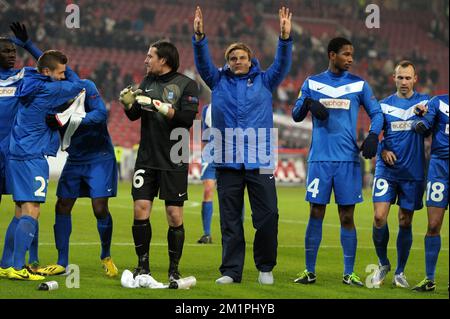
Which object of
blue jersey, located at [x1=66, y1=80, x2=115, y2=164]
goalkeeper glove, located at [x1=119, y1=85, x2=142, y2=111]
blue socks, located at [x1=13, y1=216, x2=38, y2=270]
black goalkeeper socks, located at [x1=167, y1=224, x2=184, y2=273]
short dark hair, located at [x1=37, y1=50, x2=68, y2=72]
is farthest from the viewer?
blue jersey, located at [x1=66, y1=80, x2=115, y2=164]

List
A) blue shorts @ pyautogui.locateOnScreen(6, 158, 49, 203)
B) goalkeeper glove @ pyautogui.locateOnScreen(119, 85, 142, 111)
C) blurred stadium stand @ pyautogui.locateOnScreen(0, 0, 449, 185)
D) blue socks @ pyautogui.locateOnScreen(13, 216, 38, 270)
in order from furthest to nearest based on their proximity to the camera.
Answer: blurred stadium stand @ pyautogui.locateOnScreen(0, 0, 449, 185)
blue shorts @ pyautogui.locateOnScreen(6, 158, 49, 203)
blue socks @ pyautogui.locateOnScreen(13, 216, 38, 270)
goalkeeper glove @ pyautogui.locateOnScreen(119, 85, 142, 111)

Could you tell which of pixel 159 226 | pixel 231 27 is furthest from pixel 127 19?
pixel 159 226

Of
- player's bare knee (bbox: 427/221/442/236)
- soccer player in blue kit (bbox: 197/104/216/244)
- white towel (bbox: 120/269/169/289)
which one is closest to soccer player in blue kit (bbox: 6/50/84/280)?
white towel (bbox: 120/269/169/289)

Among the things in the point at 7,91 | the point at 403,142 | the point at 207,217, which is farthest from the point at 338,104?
the point at 207,217

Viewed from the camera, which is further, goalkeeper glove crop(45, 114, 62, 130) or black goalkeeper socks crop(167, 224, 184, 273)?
goalkeeper glove crop(45, 114, 62, 130)

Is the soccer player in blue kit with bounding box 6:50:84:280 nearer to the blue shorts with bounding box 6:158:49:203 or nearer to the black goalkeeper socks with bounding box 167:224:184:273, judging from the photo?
the blue shorts with bounding box 6:158:49:203

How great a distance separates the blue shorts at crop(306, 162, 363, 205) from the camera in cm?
859

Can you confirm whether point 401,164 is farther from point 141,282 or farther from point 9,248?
point 9,248

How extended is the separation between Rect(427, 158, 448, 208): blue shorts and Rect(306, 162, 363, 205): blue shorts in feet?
2.04

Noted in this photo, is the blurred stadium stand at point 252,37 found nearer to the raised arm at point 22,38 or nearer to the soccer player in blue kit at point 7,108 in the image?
the raised arm at point 22,38

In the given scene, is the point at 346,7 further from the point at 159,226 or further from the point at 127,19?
the point at 159,226

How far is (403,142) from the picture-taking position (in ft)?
29.5

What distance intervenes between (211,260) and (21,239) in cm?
283

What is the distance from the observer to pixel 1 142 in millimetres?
8672
